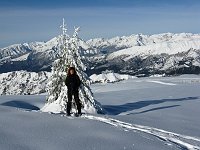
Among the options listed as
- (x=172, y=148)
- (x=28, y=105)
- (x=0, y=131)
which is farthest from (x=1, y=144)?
(x=28, y=105)

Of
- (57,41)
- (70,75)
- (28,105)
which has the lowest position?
(28,105)

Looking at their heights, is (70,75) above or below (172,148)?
above

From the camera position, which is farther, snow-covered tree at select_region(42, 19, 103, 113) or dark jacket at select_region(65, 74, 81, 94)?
snow-covered tree at select_region(42, 19, 103, 113)

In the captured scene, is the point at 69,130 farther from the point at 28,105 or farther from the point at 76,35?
the point at 28,105

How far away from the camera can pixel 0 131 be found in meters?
11.1

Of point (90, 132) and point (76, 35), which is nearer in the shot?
point (90, 132)

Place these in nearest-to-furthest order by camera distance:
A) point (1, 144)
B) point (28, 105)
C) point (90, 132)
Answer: point (1, 144) → point (90, 132) → point (28, 105)

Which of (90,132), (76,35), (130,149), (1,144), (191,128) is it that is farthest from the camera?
(76,35)

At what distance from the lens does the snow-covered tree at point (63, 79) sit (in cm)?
2506

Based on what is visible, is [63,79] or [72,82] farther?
[63,79]

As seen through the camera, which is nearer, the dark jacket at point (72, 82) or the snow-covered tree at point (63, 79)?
the dark jacket at point (72, 82)

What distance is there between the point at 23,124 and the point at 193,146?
18.1 ft

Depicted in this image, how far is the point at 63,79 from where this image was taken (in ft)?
85.1

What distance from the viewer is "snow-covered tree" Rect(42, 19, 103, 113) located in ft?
82.2
